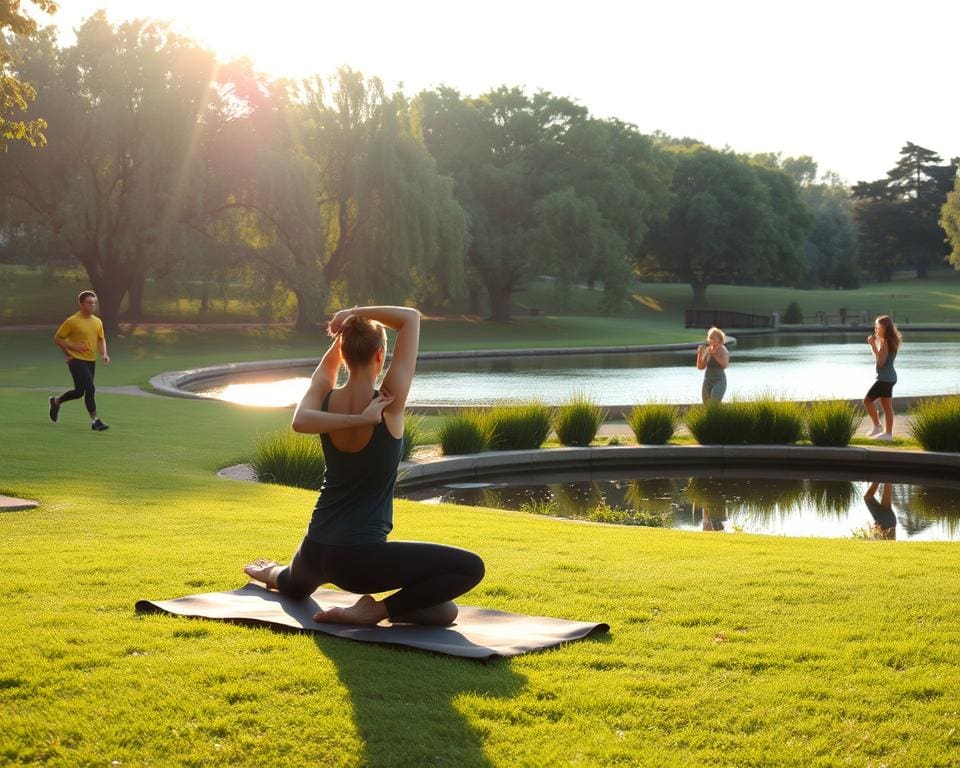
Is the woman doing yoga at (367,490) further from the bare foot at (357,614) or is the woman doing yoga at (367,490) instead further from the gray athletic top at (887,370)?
the gray athletic top at (887,370)

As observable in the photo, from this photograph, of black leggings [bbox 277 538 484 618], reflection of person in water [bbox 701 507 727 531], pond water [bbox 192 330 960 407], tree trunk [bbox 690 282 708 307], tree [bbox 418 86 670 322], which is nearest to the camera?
black leggings [bbox 277 538 484 618]

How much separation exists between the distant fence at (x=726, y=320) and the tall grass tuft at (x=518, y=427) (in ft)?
173

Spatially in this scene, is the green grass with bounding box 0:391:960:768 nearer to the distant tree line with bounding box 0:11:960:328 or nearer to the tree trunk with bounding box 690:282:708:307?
the distant tree line with bounding box 0:11:960:328

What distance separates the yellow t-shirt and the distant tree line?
2033cm

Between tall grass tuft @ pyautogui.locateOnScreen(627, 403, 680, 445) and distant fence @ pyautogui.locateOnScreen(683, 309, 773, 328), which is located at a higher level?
distant fence @ pyautogui.locateOnScreen(683, 309, 773, 328)

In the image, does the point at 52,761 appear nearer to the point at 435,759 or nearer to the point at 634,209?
the point at 435,759

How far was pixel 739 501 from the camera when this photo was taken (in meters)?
13.7

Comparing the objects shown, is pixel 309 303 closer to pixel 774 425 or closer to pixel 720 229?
pixel 774 425

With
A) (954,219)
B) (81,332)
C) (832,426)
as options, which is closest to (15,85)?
(81,332)

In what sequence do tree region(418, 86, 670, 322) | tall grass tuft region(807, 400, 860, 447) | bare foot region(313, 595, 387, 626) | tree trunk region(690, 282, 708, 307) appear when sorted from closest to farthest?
bare foot region(313, 595, 387, 626)
tall grass tuft region(807, 400, 860, 447)
tree region(418, 86, 670, 322)
tree trunk region(690, 282, 708, 307)

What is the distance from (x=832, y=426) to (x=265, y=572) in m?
11.7

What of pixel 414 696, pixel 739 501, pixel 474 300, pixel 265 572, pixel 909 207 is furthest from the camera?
pixel 909 207

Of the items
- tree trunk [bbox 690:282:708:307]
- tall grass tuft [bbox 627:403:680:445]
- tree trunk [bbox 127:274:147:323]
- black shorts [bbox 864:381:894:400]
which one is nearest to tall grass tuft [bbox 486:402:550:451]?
tall grass tuft [bbox 627:403:680:445]

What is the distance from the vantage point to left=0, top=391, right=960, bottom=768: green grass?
403cm
